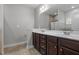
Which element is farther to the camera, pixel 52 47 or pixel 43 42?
pixel 43 42

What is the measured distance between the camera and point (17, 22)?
1.71 meters

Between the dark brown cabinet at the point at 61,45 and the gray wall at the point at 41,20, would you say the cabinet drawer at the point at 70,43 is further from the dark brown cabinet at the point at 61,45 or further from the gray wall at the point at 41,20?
the gray wall at the point at 41,20

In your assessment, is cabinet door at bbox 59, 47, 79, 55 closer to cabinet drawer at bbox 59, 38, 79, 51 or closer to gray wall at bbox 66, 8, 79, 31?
cabinet drawer at bbox 59, 38, 79, 51

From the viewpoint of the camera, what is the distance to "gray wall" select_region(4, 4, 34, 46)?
1.69 metres

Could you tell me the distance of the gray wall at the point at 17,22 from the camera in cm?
169

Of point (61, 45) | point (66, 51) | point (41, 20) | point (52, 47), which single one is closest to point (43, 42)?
point (52, 47)

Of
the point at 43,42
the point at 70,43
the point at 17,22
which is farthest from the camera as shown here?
the point at 43,42

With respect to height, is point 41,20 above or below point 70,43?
above

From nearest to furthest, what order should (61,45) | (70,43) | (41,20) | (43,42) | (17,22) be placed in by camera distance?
(70,43) → (61,45) → (17,22) → (41,20) → (43,42)

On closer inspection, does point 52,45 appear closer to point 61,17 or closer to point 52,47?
point 52,47

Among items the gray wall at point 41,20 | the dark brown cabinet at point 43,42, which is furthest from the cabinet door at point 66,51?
the dark brown cabinet at point 43,42
